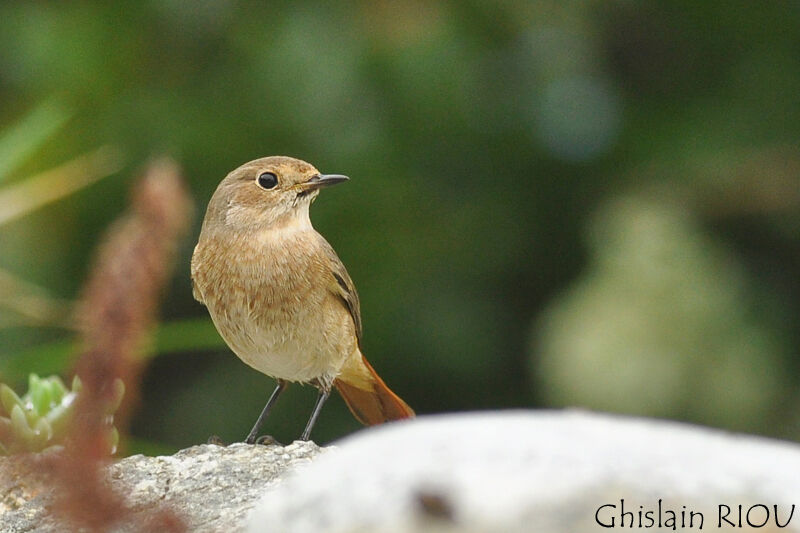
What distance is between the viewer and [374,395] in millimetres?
4773

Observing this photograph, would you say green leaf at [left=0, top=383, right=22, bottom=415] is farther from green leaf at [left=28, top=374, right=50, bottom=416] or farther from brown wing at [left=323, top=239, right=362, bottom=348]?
brown wing at [left=323, top=239, right=362, bottom=348]

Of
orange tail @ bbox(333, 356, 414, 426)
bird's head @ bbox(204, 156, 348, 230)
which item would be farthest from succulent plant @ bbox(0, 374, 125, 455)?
orange tail @ bbox(333, 356, 414, 426)

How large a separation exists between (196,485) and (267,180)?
148cm

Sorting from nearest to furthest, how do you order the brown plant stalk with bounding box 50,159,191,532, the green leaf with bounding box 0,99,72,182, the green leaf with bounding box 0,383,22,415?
the brown plant stalk with bounding box 50,159,191,532, the green leaf with bounding box 0,383,22,415, the green leaf with bounding box 0,99,72,182

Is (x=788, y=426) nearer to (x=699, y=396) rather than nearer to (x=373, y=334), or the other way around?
(x=699, y=396)

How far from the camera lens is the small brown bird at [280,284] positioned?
4250 mm

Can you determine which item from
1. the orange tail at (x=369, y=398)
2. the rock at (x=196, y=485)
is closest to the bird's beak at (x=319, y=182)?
the orange tail at (x=369, y=398)

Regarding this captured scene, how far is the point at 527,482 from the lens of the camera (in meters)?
1.86

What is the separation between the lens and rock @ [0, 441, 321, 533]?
316 cm

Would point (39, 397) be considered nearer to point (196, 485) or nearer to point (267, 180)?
point (196, 485)

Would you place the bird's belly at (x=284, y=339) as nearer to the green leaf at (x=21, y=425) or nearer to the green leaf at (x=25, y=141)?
the green leaf at (x=25, y=141)

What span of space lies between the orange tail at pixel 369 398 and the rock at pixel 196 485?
96 centimetres

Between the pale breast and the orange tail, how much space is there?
0.70 ft

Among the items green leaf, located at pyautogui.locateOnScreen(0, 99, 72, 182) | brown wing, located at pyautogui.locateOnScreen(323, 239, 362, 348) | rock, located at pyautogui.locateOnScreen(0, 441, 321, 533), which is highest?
green leaf, located at pyautogui.locateOnScreen(0, 99, 72, 182)
